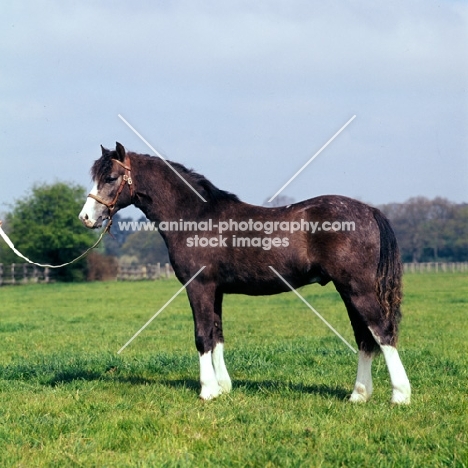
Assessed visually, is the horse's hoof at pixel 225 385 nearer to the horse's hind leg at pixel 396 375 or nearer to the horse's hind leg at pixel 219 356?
the horse's hind leg at pixel 219 356

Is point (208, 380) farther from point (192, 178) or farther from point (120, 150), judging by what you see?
point (120, 150)

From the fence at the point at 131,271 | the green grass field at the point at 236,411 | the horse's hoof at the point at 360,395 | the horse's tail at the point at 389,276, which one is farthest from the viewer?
the fence at the point at 131,271

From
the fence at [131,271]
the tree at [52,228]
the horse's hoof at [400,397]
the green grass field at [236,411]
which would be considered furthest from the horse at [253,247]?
the tree at [52,228]

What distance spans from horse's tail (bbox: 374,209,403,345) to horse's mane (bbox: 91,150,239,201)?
182 centimetres

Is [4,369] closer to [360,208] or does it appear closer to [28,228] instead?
[360,208]

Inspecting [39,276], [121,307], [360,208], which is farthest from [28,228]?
[360,208]

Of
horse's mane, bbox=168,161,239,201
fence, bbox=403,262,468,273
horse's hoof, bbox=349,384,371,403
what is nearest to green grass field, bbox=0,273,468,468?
horse's hoof, bbox=349,384,371,403

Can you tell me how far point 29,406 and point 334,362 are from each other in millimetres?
4893

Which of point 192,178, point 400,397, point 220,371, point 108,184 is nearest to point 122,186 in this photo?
point 108,184

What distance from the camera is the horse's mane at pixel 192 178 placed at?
789cm

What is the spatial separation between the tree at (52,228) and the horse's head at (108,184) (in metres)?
48.9

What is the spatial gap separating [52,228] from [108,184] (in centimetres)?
5118

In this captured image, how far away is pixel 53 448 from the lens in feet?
17.2

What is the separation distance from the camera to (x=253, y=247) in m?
7.45
